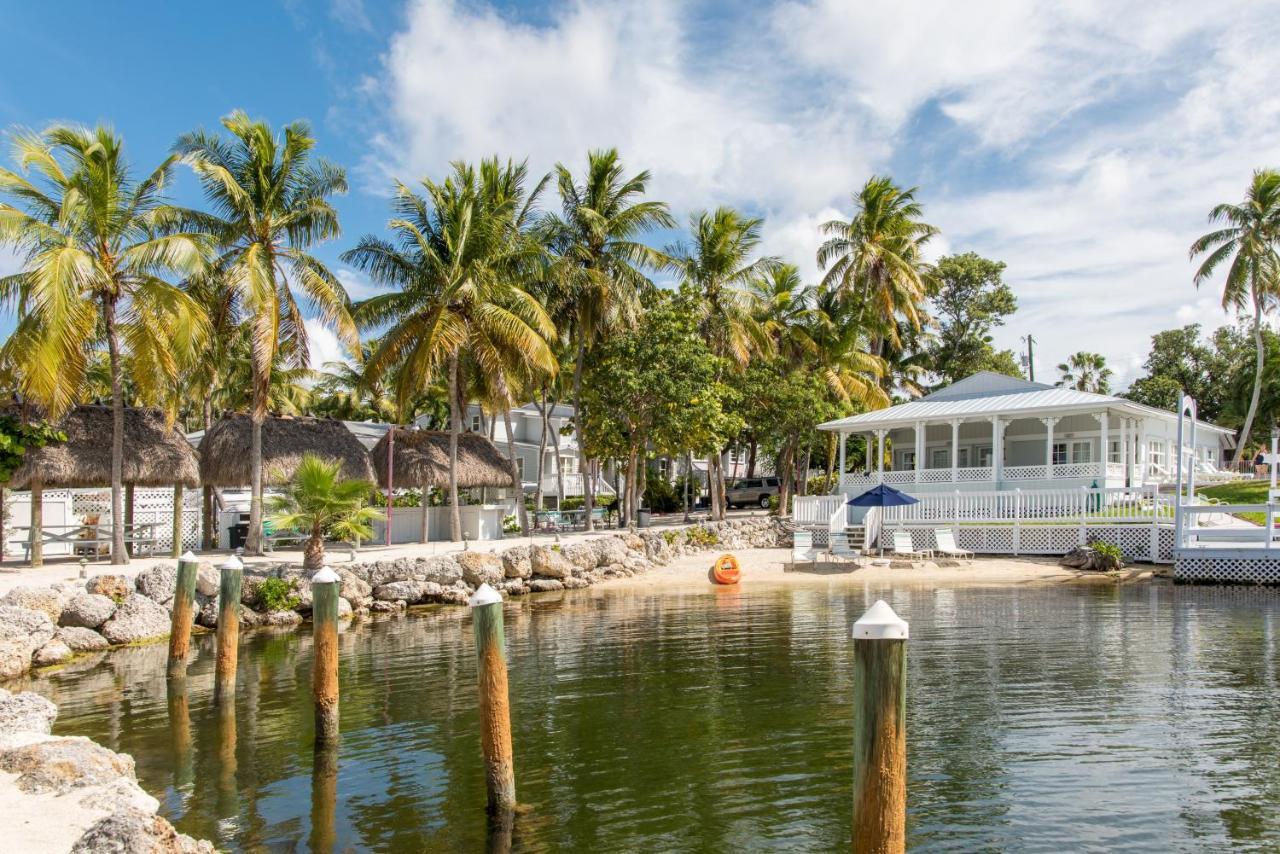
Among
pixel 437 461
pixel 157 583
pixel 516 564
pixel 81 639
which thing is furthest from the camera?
pixel 437 461

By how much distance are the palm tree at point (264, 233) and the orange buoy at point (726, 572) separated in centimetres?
1147

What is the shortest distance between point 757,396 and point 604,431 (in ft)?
29.7

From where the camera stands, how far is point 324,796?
27.5 feet

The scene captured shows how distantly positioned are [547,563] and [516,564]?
3.35 ft

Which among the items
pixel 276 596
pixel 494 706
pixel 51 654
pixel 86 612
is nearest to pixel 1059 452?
pixel 276 596

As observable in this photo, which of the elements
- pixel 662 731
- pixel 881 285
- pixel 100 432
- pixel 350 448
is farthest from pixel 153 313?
pixel 881 285

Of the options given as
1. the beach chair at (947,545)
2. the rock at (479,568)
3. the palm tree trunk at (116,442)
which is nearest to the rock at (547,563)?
the rock at (479,568)

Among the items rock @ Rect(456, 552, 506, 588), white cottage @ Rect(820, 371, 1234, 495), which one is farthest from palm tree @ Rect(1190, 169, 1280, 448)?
rock @ Rect(456, 552, 506, 588)

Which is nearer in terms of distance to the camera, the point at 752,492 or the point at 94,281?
the point at 94,281

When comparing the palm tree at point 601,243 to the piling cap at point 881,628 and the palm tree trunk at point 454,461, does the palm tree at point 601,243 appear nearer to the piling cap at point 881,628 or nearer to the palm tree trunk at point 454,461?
the palm tree trunk at point 454,461

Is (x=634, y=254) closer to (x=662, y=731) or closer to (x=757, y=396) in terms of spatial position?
(x=757, y=396)

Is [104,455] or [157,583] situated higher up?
[104,455]

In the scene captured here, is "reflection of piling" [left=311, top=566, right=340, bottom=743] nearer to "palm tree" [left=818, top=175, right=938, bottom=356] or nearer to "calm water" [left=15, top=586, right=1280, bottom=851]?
"calm water" [left=15, top=586, right=1280, bottom=851]

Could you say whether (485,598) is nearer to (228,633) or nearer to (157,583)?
(228,633)
